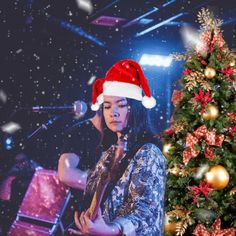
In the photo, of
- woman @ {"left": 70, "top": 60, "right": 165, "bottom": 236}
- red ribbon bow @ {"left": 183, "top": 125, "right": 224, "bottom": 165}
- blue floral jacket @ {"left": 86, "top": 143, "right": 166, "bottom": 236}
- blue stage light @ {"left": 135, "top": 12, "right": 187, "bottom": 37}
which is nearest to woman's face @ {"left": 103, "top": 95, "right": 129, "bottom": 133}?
woman @ {"left": 70, "top": 60, "right": 165, "bottom": 236}

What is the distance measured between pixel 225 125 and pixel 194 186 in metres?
0.45

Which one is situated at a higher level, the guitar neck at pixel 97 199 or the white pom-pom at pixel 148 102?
the white pom-pom at pixel 148 102

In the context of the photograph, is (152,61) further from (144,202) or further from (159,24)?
(144,202)

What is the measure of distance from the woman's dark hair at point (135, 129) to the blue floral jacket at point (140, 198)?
5.7 inches

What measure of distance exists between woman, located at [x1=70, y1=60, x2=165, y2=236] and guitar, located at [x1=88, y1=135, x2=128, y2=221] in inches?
1.7

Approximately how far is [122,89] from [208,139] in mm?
1106

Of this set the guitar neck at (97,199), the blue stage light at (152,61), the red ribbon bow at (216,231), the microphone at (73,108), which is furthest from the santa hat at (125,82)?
the red ribbon bow at (216,231)

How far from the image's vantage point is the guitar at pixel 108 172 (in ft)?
11.4

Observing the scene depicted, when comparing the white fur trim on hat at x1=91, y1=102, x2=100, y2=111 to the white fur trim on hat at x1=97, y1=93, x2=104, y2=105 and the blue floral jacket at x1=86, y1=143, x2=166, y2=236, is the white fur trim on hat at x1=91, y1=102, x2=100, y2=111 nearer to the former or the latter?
the white fur trim on hat at x1=97, y1=93, x2=104, y2=105

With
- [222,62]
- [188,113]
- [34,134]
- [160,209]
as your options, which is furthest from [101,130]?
[222,62]

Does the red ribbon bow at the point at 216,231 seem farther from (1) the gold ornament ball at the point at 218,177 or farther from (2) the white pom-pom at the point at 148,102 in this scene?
(2) the white pom-pom at the point at 148,102

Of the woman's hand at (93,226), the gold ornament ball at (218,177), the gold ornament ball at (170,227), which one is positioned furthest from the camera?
the woman's hand at (93,226)

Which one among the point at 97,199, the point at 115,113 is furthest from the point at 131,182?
the point at 115,113

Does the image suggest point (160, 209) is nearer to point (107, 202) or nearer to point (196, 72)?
point (107, 202)
